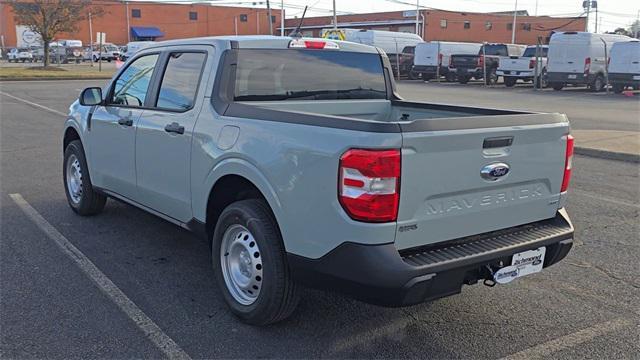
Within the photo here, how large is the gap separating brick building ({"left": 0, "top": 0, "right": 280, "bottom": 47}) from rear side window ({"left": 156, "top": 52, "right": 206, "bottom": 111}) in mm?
73733

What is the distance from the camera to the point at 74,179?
6395 mm

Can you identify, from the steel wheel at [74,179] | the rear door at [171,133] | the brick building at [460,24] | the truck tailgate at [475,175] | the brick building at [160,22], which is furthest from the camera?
the brick building at [160,22]

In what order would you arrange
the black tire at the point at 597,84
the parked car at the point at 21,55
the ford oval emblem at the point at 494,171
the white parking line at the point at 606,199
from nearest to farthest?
the ford oval emblem at the point at 494,171, the white parking line at the point at 606,199, the black tire at the point at 597,84, the parked car at the point at 21,55

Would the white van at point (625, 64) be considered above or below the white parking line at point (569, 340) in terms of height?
above

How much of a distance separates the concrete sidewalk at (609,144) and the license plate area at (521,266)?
→ 7.35 metres

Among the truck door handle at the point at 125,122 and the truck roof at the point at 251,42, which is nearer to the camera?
the truck roof at the point at 251,42

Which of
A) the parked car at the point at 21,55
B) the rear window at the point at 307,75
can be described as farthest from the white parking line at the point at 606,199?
the parked car at the point at 21,55

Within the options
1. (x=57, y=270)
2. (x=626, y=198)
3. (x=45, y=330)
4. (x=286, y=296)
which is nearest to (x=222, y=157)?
(x=286, y=296)

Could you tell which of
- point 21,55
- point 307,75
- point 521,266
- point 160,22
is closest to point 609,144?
point 307,75

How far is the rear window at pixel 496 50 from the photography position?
32.3 metres

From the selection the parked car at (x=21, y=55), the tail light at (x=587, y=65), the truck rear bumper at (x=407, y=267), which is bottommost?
the truck rear bumper at (x=407, y=267)

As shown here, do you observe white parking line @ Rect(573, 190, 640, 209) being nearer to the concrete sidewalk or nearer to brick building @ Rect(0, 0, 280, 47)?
the concrete sidewalk

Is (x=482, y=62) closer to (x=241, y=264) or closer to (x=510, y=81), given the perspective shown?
(x=510, y=81)

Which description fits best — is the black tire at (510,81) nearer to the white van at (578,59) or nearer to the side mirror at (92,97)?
the white van at (578,59)
